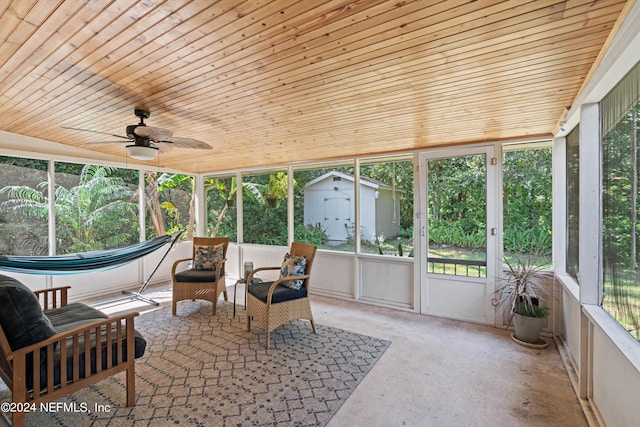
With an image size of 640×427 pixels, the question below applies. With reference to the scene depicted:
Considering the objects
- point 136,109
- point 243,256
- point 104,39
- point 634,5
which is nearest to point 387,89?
point 634,5

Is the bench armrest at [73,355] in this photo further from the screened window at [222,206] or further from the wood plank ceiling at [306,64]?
the screened window at [222,206]

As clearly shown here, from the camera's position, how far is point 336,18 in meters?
1.50

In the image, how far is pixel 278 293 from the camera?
3.07 m

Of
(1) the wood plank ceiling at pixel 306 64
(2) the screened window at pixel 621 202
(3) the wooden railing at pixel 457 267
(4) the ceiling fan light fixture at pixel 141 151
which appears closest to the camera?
(1) the wood plank ceiling at pixel 306 64

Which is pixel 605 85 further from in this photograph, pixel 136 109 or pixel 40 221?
pixel 40 221

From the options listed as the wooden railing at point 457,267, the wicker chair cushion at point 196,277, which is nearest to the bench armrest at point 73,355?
the wicker chair cushion at point 196,277

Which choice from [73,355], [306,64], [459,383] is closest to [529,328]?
[459,383]

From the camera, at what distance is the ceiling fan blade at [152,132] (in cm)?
247

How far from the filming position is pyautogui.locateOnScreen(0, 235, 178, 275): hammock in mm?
2982

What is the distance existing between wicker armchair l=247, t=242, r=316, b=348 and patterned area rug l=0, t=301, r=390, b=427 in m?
0.21

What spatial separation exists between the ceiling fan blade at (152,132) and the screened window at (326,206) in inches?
109

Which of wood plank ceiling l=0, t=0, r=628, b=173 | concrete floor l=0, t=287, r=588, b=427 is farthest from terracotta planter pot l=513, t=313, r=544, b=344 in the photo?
wood plank ceiling l=0, t=0, r=628, b=173

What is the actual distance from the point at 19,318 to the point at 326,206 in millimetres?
3856

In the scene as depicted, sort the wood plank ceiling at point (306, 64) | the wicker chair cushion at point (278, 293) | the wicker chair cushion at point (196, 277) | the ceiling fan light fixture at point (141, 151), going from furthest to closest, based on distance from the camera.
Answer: the wicker chair cushion at point (196, 277) → the wicker chair cushion at point (278, 293) → the ceiling fan light fixture at point (141, 151) → the wood plank ceiling at point (306, 64)
